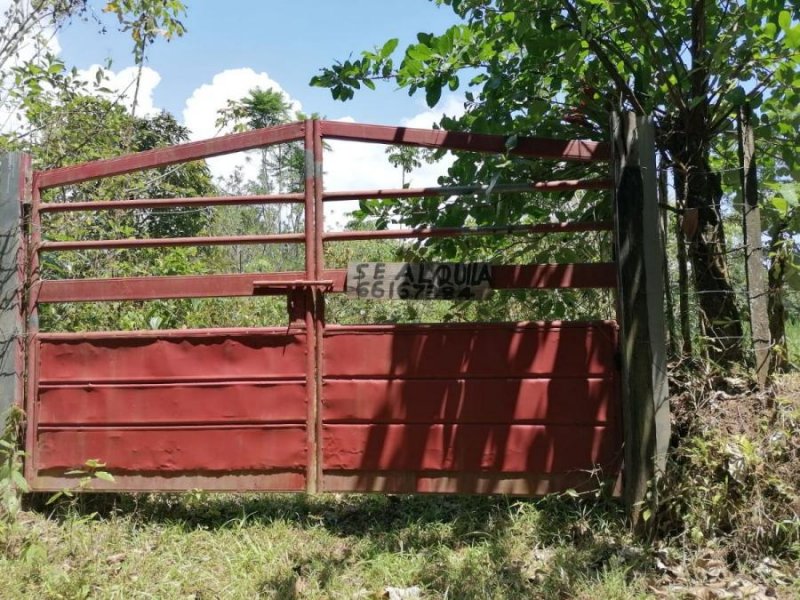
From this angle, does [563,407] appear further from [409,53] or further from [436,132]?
[409,53]

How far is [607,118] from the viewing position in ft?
12.9

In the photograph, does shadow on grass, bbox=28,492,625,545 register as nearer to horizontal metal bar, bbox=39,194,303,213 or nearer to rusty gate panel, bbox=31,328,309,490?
rusty gate panel, bbox=31,328,309,490

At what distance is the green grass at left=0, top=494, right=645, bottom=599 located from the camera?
292 cm

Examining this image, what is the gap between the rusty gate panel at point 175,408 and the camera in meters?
3.66

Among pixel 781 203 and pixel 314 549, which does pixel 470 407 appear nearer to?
pixel 314 549

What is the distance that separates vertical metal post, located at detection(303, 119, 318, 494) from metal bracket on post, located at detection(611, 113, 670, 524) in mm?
1740

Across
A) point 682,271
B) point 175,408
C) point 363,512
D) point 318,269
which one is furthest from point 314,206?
point 682,271

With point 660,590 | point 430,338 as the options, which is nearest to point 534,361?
point 430,338

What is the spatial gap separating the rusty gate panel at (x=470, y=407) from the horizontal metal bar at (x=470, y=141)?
1.00 meters

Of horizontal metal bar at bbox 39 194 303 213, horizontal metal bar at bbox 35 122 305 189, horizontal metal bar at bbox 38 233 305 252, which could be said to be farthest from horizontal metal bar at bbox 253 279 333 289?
horizontal metal bar at bbox 35 122 305 189

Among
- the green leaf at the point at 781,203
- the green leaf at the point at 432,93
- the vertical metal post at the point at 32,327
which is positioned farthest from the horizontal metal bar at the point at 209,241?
the green leaf at the point at 781,203

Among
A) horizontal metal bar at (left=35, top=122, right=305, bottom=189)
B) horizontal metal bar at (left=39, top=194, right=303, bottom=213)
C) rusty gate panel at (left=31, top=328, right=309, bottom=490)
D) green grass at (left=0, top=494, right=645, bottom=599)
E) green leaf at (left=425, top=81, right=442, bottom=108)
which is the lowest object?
green grass at (left=0, top=494, right=645, bottom=599)

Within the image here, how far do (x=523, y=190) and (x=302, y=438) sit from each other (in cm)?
194

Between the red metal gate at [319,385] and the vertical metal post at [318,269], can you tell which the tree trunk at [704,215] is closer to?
the red metal gate at [319,385]
